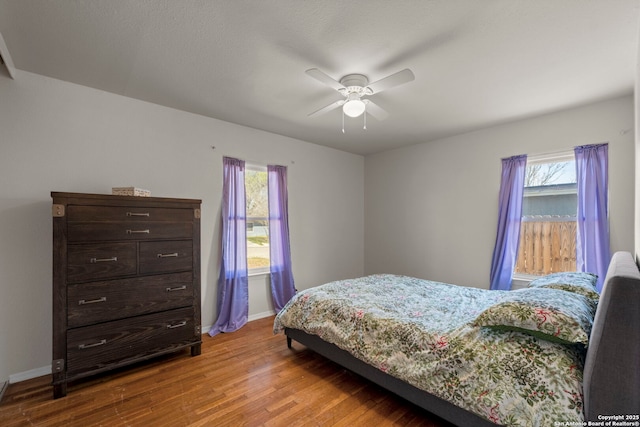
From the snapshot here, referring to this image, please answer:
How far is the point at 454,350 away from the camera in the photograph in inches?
67.8

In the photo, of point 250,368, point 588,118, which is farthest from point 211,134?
point 588,118

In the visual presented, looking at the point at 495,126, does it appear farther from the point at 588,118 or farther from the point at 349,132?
the point at 349,132

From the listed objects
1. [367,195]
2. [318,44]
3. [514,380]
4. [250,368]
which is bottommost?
[250,368]

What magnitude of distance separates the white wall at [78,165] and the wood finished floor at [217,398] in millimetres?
669

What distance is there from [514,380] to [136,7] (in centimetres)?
300

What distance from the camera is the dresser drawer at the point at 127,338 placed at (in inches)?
86.7

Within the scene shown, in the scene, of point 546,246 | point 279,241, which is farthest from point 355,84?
point 546,246

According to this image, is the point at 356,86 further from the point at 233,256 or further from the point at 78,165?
the point at 78,165

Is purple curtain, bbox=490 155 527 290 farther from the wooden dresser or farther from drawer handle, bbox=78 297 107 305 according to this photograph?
drawer handle, bbox=78 297 107 305

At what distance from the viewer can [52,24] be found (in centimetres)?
183

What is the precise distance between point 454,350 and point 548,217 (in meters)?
2.64

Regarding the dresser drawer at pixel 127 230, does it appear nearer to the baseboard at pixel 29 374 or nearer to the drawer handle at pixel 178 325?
the drawer handle at pixel 178 325

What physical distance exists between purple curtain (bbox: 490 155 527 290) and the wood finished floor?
228cm

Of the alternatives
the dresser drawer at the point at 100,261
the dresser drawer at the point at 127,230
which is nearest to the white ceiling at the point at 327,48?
the dresser drawer at the point at 127,230
